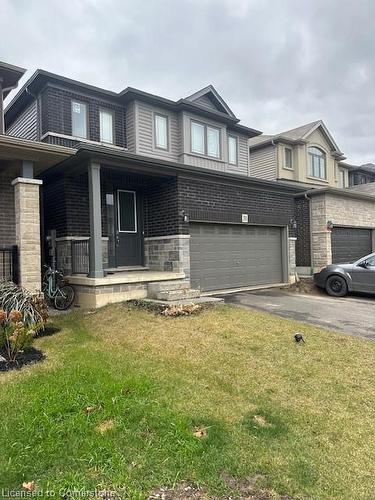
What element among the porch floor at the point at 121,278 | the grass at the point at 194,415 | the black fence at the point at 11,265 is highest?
the black fence at the point at 11,265

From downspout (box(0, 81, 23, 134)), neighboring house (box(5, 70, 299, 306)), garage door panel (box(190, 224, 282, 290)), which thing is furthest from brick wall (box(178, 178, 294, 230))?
downspout (box(0, 81, 23, 134))

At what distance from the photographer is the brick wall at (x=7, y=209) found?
9117mm

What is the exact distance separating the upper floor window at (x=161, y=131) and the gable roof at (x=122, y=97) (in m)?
0.46

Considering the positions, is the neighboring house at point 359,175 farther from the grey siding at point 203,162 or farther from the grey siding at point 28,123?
the grey siding at point 28,123

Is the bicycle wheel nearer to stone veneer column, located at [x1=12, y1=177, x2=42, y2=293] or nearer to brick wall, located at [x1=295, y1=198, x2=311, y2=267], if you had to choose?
stone veneer column, located at [x1=12, y1=177, x2=42, y2=293]

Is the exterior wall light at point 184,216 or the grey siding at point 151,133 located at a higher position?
the grey siding at point 151,133

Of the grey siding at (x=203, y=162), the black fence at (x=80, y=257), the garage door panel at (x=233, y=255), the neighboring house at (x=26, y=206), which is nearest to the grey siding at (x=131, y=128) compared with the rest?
the grey siding at (x=203, y=162)

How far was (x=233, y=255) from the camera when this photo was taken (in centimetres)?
1114

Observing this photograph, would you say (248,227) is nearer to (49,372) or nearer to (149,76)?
(49,372)

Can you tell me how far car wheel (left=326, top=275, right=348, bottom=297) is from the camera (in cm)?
1076

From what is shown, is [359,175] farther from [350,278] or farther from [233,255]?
[233,255]

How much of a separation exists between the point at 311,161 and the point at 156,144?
12.0m

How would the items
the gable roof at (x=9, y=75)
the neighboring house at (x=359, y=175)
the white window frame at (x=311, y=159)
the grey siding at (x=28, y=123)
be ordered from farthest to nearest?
the neighboring house at (x=359, y=175) → the white window frame at (x=311, y=159) → the grey siding at (x=28, y=123) → the gable roof at (x=9, y=75)

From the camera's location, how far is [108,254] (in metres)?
10.2
